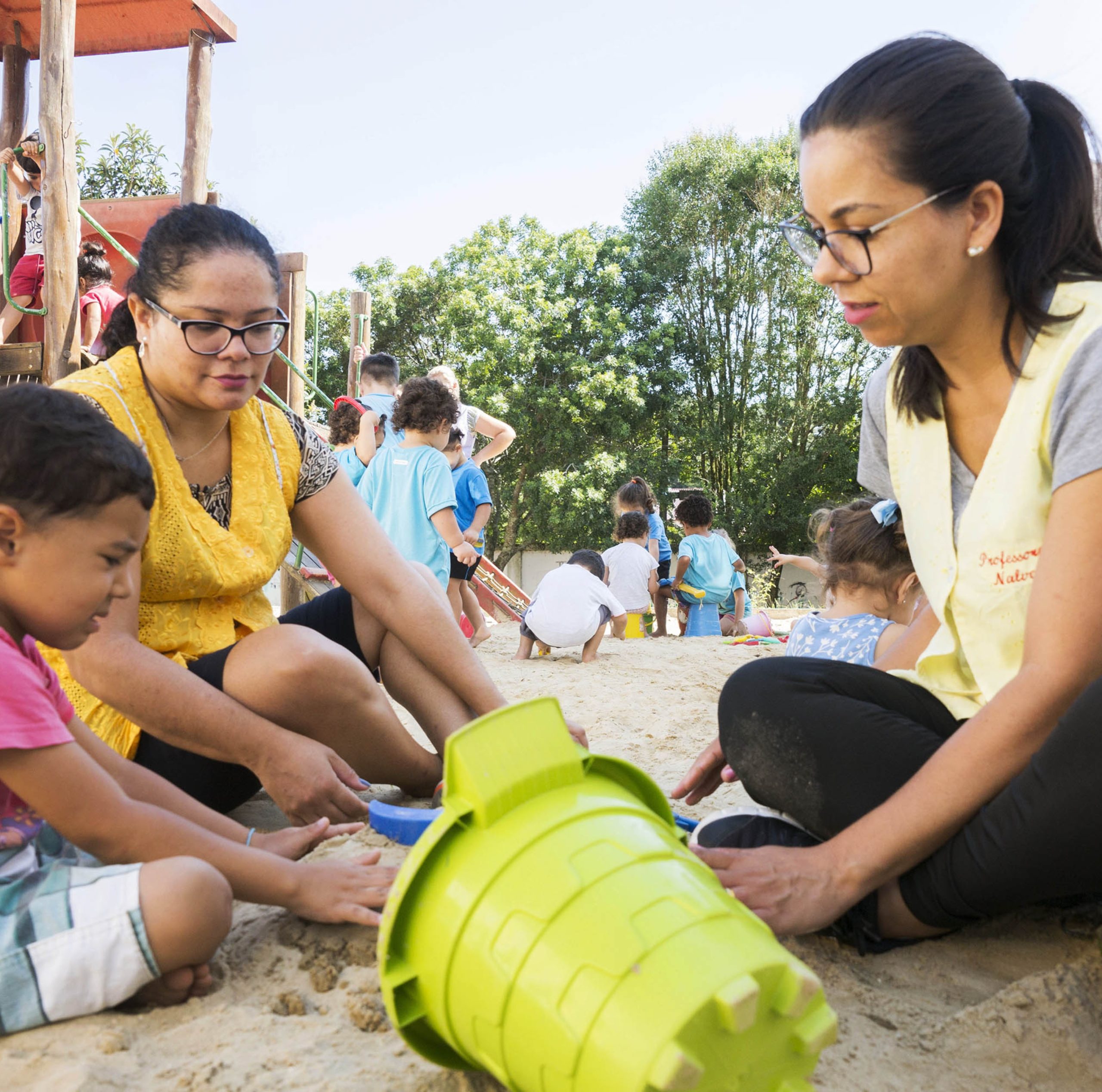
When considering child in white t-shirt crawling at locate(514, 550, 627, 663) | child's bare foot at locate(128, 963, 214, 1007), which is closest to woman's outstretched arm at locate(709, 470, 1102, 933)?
child's bare foot at locate(128, 963, 214, 1007)

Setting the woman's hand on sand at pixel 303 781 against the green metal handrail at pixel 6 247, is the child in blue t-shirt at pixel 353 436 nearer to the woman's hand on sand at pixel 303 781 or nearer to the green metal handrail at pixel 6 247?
the green metal handrail at pixel 6 247

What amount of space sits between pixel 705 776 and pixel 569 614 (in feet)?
12.4

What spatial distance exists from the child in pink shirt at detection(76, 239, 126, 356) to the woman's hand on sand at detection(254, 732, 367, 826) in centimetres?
458

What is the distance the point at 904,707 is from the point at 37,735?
4.44 feet

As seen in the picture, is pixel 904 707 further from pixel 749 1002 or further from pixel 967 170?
pixel 749 1002

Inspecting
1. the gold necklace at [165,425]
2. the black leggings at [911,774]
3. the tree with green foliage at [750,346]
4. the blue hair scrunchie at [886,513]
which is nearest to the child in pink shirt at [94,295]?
the gold necklace at [165,425]

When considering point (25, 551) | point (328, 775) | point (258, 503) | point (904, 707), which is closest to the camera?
point (25, 551)

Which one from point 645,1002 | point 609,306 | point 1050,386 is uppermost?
point 609,306

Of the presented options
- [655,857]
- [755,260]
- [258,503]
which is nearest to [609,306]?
[755,260]

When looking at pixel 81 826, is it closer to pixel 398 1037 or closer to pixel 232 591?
pixel 398 1037

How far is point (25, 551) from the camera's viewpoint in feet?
4.49

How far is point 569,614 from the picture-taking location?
5.76 m

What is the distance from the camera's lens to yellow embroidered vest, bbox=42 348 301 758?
76.4 inches

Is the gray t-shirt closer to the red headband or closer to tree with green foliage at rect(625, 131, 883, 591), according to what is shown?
the red headband
